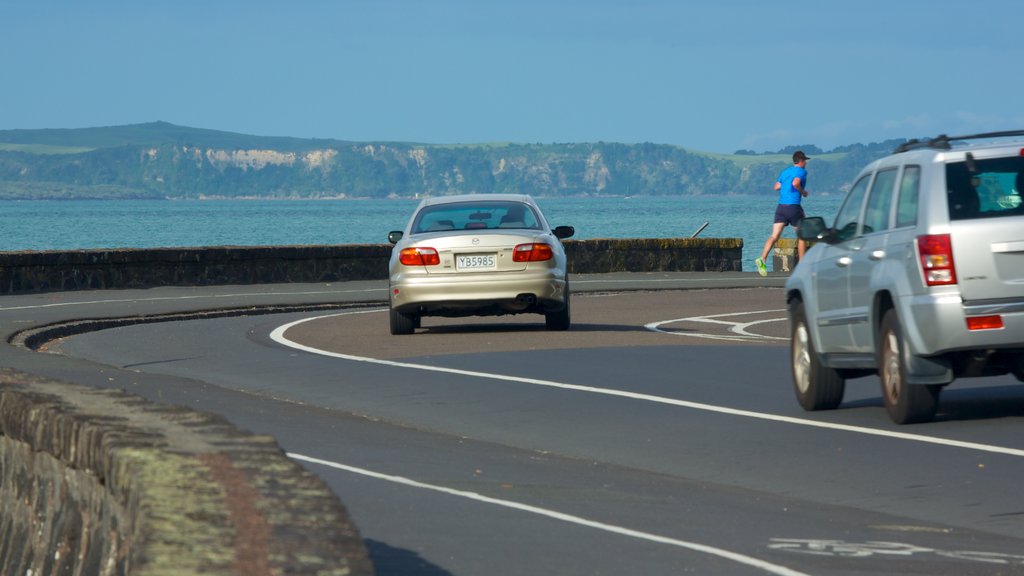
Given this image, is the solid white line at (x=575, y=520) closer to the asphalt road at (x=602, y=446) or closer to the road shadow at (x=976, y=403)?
the asphalt road at (x=602, y=446)

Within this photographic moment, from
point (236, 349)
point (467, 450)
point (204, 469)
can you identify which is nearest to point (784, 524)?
point (467, 450)

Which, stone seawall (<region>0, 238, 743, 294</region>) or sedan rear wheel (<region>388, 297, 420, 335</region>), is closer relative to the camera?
sedan rear wheel (<region>388, 297, 420, 335</region>)

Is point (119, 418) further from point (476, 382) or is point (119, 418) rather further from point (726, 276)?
point (726, 276)

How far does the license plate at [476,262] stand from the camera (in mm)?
20250

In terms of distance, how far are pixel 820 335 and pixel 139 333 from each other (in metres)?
11.5

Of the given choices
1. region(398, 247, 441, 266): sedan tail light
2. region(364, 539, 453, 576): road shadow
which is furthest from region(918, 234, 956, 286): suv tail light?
region(398, 247, 441, 266): sedan tail light

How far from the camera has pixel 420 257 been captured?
20297 mm

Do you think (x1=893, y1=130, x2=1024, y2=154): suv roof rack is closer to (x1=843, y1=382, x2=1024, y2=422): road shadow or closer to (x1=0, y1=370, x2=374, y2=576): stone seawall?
(x1=843, y1=382, x2=1024, y2=422): road shadow

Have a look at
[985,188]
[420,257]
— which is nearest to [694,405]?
[985,188]

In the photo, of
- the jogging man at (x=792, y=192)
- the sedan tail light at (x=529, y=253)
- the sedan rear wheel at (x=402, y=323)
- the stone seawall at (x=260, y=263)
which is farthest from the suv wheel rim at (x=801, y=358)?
the stone seawall at (x=260, y=263)

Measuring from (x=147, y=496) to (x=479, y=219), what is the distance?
55.8ft

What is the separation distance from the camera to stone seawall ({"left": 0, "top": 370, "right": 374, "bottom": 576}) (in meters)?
4.28

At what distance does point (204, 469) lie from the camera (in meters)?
5.20

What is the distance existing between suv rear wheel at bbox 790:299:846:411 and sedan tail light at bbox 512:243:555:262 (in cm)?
701
